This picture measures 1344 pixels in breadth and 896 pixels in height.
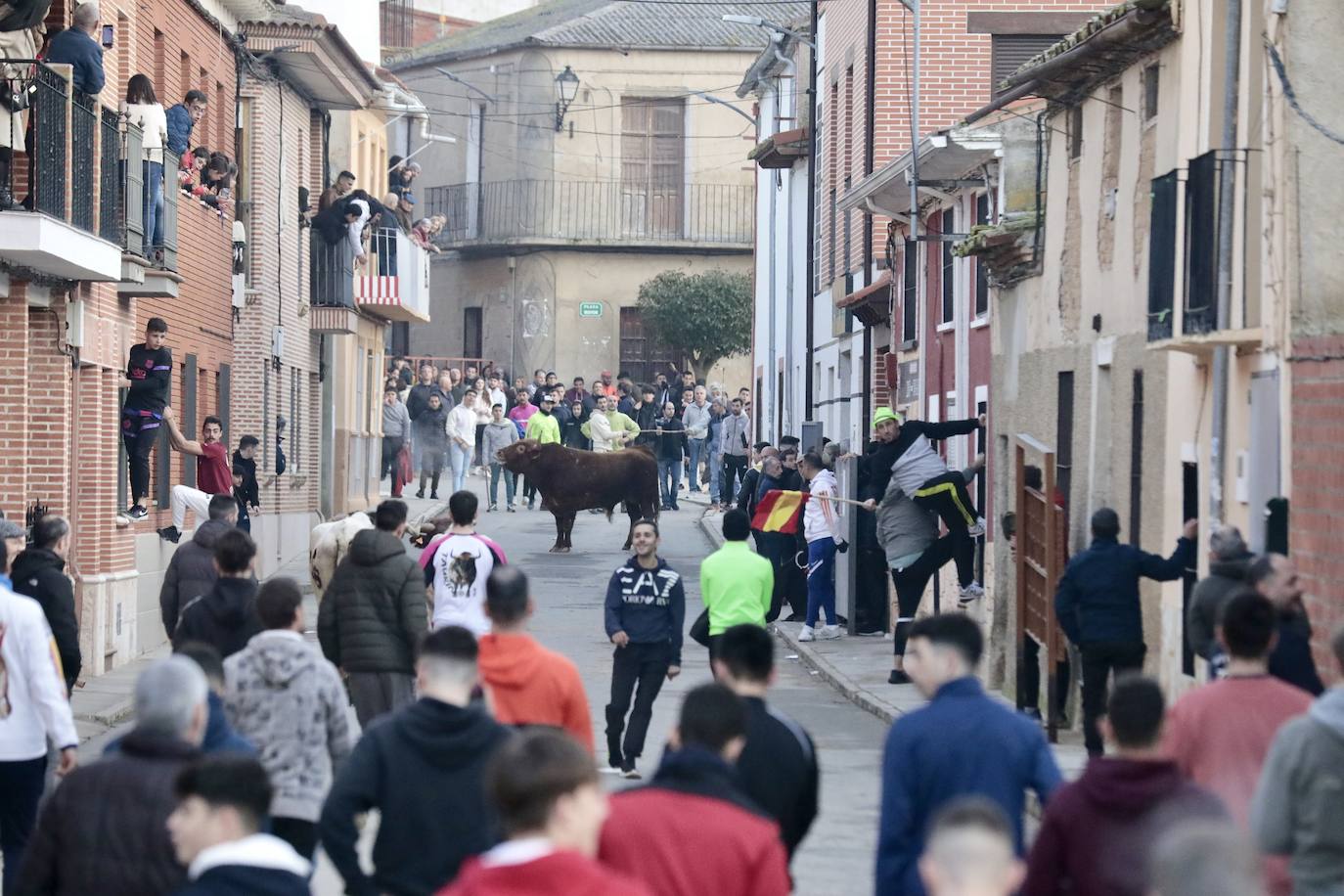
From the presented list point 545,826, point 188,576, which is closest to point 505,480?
point 188,576

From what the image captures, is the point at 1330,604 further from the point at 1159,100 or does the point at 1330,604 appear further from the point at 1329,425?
the point at 1159,100

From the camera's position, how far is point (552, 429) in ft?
122

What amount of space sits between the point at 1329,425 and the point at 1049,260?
23.7 ft

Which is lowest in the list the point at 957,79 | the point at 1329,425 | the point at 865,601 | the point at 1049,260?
the point at 865,601

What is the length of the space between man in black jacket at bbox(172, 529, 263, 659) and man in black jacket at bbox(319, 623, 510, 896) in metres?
3.50

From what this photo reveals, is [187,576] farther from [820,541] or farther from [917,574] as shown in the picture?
[820,541]

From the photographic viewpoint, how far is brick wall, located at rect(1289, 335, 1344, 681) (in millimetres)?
12484

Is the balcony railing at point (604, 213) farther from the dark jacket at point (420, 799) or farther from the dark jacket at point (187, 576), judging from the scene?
the dark jacket at point (420, 799)

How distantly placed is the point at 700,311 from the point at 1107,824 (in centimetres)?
5336

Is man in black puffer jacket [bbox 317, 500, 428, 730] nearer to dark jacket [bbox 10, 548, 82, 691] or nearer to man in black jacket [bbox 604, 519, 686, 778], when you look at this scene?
dark jacket [bbox 10, 548, 82, 691]

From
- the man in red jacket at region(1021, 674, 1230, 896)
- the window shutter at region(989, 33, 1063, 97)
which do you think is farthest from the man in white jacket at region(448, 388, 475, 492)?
the man in red jacket at region(1021, 674, 1230, 896)

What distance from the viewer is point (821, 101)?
39.7 m

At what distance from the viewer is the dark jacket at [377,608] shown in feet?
37.4

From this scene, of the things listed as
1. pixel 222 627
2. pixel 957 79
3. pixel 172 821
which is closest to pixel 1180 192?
pixel 222 627
